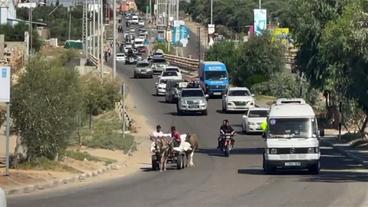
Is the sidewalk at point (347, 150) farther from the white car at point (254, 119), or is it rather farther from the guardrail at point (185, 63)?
the guardrail at point (185, 63)

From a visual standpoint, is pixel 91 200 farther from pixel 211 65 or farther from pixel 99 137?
pixel 211 65

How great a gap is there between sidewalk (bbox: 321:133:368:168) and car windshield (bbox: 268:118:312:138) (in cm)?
542

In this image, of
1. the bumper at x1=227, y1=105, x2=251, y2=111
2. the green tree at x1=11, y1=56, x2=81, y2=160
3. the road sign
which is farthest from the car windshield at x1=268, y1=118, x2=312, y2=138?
the bumper at x1=227, y1=105, x2=251, y2=111

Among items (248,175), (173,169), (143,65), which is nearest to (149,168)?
(173,169)

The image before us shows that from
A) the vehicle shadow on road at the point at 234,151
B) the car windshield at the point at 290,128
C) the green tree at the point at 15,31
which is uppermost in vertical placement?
the green tree at the point at 15,31

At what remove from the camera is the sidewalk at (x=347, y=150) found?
43.1 meters

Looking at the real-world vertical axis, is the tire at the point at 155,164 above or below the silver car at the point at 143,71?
below

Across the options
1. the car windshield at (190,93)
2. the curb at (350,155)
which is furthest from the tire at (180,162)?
the car windshield at (190,93)

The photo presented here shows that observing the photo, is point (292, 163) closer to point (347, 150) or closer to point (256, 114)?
point (347, 150)

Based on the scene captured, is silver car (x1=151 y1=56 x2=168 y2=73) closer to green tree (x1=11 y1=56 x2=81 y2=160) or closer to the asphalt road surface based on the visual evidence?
the asphalt road surface

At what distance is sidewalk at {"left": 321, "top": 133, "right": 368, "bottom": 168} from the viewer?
43106mm

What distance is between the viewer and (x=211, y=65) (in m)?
81.1

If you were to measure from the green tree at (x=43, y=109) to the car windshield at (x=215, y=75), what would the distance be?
43814mm

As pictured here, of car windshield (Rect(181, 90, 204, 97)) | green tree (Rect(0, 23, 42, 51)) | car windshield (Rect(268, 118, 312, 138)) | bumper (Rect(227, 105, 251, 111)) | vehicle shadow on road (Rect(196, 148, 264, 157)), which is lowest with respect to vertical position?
vehicle shadow on road (Rect(196, 148, 264, 157))
